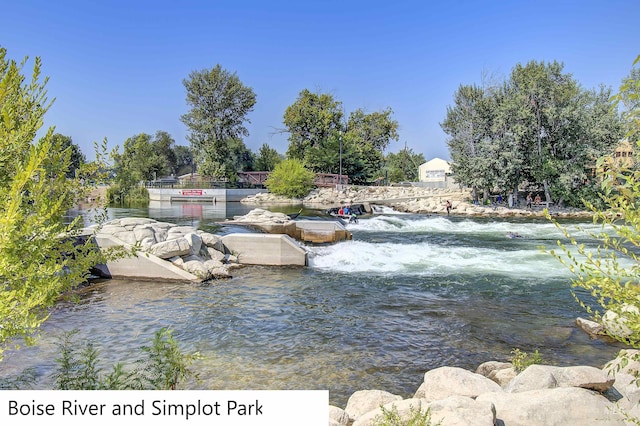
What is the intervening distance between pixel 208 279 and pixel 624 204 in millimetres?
12507

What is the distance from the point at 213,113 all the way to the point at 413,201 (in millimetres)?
36447

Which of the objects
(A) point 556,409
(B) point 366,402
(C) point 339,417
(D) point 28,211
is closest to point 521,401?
(A) point 556,409

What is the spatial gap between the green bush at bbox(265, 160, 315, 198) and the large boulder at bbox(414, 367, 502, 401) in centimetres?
5124

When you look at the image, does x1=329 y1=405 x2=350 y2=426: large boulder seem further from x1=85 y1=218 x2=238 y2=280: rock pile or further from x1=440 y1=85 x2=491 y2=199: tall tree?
x1=440 y1=85 x2=491 y2=199: tall tree

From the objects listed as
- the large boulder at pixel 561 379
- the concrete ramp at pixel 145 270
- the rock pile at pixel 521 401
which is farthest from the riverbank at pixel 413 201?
the rock pile at pixel 521 401

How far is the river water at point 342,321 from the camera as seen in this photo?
7.46 meters

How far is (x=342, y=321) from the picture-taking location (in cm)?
1005

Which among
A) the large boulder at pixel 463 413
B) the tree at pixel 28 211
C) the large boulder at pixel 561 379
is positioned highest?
the tree at pixel 28 211

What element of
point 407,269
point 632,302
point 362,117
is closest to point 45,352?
point 632,302

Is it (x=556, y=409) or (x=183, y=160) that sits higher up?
(x=183, y=160)

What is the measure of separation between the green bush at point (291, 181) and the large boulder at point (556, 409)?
5268 cm

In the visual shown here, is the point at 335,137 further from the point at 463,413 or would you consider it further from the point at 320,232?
the point at 463,413

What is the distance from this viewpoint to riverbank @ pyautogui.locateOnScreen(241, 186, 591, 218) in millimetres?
39156

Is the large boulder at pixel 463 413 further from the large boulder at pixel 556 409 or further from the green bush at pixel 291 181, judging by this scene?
the green bush at pixel 291 181
